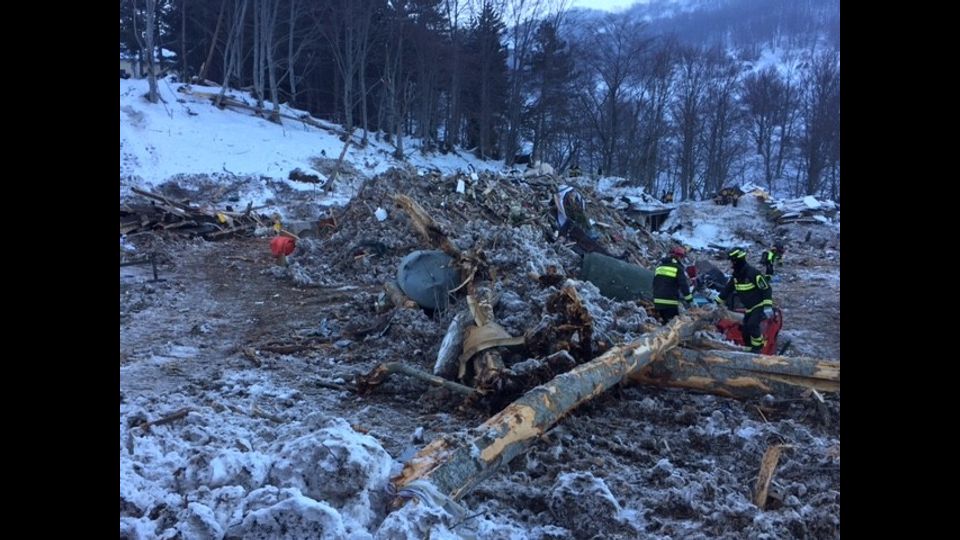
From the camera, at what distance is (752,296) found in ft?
26.9

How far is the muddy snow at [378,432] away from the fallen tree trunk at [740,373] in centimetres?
11

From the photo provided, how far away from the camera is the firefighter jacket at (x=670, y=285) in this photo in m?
8.44

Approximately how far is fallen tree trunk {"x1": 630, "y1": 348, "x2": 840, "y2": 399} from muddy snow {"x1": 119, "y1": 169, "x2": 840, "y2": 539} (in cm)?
11

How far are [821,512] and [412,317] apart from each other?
4.98 metres

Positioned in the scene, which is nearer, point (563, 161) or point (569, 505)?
point (569, 505)

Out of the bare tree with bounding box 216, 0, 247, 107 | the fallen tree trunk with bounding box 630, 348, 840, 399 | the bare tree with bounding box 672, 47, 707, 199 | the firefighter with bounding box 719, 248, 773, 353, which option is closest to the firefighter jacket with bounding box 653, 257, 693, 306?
the firefighter with bounding box 719, 248, 773, 353

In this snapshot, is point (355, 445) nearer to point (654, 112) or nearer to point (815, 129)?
point (815, 129)

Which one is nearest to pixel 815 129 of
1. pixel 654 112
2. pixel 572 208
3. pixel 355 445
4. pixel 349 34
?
pixel 654 112

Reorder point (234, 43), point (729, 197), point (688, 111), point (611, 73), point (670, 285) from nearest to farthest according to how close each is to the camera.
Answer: point (670, 285)
point (729, 197)
point (234, 43)
point (611, 73)
point (688, 111)

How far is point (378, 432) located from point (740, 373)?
301 centimetres

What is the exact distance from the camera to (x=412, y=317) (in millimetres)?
7414

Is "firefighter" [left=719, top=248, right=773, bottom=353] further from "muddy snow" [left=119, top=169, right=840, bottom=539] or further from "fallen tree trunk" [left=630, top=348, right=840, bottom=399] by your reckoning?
"fallen tree trunk" [left=630, top=348, right=840, bottom=399]

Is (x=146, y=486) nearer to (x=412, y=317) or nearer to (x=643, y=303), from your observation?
(x=412, y=317)
